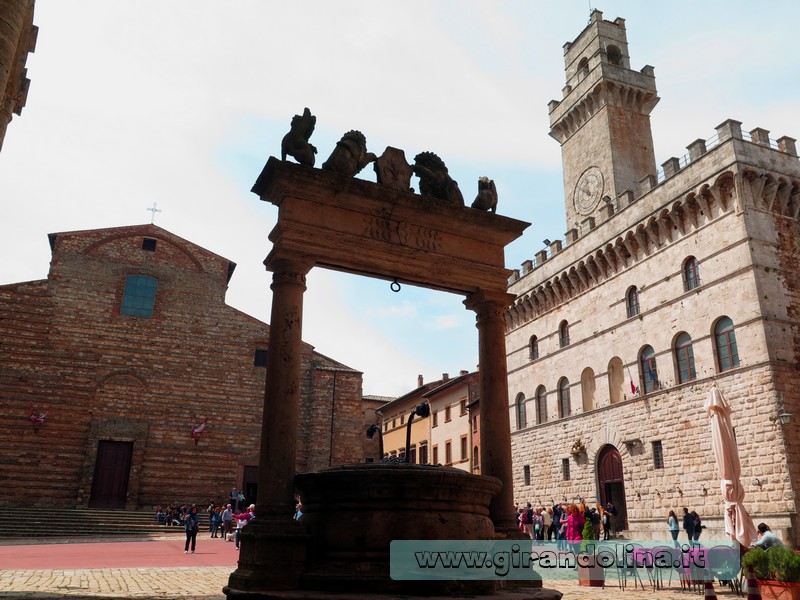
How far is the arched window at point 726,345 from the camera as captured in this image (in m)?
20.6

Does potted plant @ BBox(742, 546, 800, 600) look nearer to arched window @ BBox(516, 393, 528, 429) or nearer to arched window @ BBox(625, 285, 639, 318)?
arched window @ BBox(625, 285, 639, 318)

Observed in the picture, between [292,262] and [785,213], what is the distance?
21.3 meters

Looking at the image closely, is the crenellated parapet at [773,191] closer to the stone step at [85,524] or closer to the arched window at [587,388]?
the arched window at [587,388]

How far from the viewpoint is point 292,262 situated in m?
7.47

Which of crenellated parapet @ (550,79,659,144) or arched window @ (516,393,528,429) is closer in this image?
arched window @ (516,393,528,429)

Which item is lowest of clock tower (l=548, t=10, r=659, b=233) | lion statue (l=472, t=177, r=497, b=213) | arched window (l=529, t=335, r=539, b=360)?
lion statue (l=472, t=177, r=497, b=213)

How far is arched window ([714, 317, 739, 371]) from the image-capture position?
67.6 ft

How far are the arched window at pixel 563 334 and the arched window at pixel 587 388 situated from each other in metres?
2.12

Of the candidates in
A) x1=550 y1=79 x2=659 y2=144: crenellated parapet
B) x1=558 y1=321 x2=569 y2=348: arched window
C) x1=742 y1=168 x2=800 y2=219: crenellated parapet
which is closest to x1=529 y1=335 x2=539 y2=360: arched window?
x1=558 y1=321 x2=569 y2=348: arched window

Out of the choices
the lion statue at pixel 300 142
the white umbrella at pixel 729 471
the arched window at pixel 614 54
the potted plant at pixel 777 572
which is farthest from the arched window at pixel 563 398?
the lion statue at pixel 300 142

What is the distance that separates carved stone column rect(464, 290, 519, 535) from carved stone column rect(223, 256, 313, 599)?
265cm

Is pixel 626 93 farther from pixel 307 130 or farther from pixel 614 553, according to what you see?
pixel 307 130

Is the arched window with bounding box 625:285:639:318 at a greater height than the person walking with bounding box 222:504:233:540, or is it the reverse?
the arched window with bounding box 625:285:639:318

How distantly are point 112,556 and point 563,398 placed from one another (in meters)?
20.7
